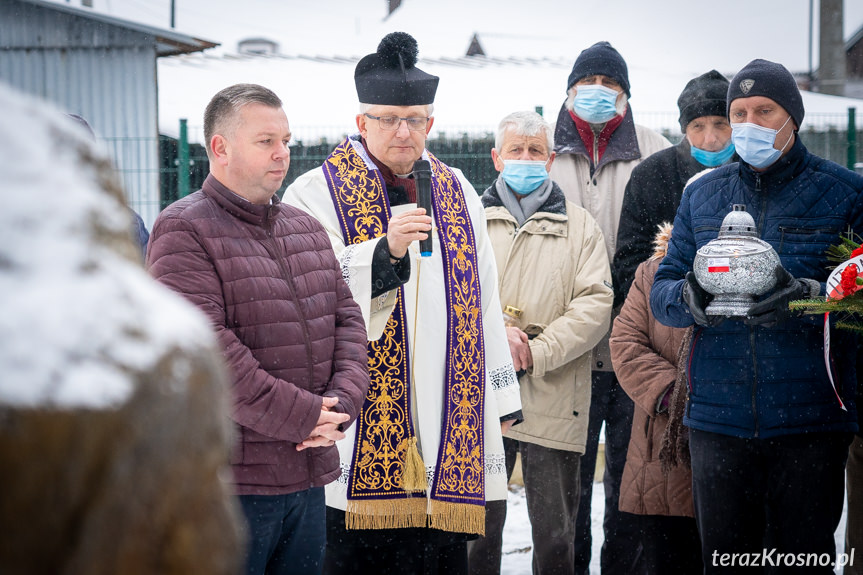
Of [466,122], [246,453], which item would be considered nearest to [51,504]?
[246,453]

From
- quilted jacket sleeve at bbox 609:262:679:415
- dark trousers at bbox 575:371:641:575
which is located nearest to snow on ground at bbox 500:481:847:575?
dark trousers at bbox 575:371:641:575

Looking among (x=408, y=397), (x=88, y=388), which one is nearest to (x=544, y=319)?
(x=408, y=397)

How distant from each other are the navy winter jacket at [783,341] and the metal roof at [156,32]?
889cm

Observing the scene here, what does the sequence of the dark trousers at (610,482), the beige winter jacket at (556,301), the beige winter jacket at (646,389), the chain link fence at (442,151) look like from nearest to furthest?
the beige winter jacket at (646,389) → the beige winter jacket at (556,301) → the dark trousers at (610,482) → the chain link fence at (442,151)

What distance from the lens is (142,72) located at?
12.0 meters

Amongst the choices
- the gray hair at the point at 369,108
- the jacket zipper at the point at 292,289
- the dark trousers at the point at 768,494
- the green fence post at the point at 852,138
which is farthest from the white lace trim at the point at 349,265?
the green fence post at the point at 852,138

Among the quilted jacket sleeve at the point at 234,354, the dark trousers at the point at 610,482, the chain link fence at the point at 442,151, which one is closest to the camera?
the quilted jacket sleeve at the point at 234,354

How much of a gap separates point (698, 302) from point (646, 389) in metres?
0.74

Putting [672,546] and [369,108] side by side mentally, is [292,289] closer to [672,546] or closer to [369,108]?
[369,108]

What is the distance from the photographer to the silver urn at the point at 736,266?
3.08 m

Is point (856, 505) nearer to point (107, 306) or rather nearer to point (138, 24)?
point (107, 306)

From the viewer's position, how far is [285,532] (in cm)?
281

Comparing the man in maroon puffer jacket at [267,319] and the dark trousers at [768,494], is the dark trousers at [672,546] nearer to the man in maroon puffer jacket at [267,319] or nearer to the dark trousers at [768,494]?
the dark trousers at [768,494]

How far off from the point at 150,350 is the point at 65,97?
13.0 meters
